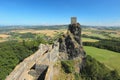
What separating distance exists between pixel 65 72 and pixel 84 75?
6.11 metres

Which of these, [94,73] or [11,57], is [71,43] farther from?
[11,57]

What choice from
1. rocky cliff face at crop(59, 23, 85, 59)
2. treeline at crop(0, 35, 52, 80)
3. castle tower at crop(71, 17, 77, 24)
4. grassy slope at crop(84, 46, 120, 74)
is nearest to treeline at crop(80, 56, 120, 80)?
rocky cliff face at crop(59, 23, 85, 59)

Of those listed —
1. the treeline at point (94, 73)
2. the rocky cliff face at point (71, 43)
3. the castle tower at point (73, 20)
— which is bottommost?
the treeline at point (94, 73)

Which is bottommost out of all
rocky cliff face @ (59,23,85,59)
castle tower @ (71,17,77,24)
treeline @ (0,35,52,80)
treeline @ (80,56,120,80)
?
treeline @ (80,56,120,80)

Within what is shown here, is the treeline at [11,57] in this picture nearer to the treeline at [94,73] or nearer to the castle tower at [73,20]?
the treeline at [94,73]

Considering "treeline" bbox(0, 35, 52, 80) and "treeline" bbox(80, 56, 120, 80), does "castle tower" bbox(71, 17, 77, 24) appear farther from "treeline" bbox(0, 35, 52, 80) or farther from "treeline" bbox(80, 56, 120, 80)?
"treeline" bbox(0, 35, 52, 80)

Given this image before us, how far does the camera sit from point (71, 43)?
1548 inches

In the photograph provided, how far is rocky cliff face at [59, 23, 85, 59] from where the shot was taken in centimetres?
3909

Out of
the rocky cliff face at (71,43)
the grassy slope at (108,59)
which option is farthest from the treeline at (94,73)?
the grassy slope at (108,59)

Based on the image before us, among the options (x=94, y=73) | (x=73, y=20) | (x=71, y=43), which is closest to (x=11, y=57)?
(x=71, y=43)

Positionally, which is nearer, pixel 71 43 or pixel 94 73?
pixel 71 43

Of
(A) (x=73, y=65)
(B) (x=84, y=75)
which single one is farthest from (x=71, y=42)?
(B) (x=84, y=75)

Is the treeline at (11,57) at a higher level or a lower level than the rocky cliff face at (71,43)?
lower

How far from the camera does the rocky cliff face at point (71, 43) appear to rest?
3909 centimetres
